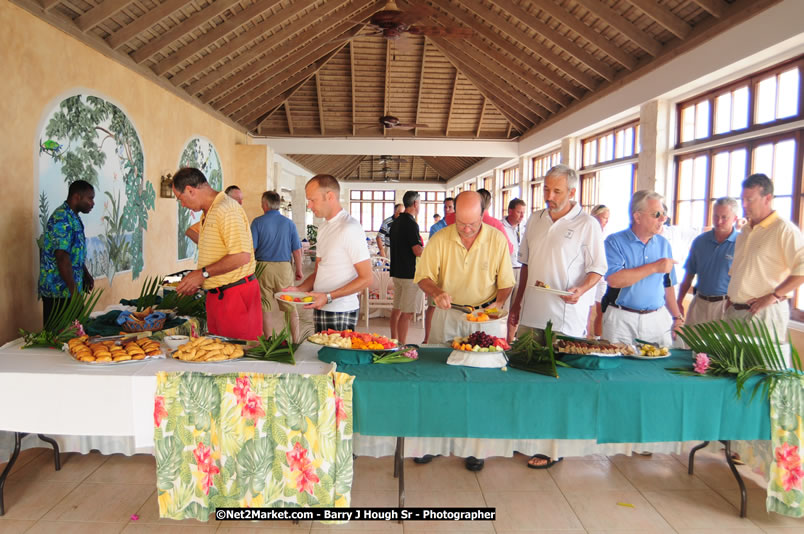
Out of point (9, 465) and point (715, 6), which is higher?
point (715, 6)

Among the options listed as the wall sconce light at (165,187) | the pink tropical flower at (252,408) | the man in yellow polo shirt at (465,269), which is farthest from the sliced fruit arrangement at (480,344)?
the wall sconce light at (165,187)

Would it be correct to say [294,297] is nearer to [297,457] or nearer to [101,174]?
[297,457]

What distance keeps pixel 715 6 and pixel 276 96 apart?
26.3 ft

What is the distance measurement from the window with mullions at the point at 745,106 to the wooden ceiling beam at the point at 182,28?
5294 mm

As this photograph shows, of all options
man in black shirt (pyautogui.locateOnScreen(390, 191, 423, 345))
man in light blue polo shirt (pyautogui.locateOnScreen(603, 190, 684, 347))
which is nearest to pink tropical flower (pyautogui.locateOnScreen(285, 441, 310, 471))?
man in light blue polo shirt (pyautogui.locateOnScreen(603, 190, 684, 347))

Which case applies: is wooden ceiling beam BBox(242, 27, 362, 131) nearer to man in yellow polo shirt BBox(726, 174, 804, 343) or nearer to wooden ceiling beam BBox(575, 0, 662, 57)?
wooden ceiling beam BBox(575, 0, 662, 57)

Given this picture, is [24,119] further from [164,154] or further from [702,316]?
[702,316]

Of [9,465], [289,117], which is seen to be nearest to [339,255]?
[9,465]

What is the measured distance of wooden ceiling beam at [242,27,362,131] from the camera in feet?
34.3

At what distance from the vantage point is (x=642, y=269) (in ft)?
10.3

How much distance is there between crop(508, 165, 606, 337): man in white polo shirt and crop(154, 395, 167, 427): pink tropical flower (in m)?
1.91

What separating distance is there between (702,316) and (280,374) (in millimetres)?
3327

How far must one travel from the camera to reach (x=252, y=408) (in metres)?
2.30

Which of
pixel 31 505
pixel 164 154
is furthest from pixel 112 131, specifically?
pixel 31 505
